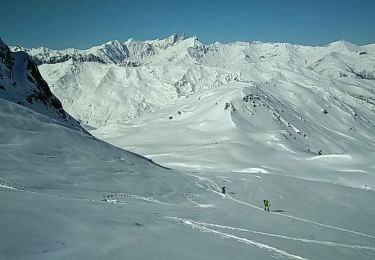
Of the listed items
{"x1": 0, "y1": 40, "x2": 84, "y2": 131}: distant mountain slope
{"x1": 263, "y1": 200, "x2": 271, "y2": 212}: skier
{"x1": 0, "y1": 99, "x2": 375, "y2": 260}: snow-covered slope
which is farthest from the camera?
{"x1": 0, "y1": 40, "x2": 84, "y2": 131}: distant mountain slope

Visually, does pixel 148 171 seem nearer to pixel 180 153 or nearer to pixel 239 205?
pixel 239 205

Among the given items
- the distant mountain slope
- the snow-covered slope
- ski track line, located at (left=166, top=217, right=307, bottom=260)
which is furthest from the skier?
the distant mountain slope

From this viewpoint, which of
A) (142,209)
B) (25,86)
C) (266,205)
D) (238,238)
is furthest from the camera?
(25,86)

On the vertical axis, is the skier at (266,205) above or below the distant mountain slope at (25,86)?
below

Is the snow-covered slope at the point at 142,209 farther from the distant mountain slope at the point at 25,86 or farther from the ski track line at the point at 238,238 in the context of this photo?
the distant mountain slope at the point at 25,86

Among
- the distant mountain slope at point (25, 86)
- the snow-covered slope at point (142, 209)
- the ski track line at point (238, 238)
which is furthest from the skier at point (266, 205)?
the distant mountain slope at point (25, 86)

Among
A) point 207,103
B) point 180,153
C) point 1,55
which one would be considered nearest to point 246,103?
point 207,103

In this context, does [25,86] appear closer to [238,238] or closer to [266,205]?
[266,205]

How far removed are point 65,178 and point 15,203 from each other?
13.0 m

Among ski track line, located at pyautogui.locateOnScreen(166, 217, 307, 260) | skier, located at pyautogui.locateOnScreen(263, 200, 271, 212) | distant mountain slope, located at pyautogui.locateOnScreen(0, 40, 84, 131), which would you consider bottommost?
ski track line, located at pyautogui.locateOnScreen(166, 217, 307, 260)

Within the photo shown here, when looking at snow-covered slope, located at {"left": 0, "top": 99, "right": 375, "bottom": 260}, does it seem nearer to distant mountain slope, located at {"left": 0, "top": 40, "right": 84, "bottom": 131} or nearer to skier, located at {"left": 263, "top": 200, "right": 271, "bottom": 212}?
skier, located at {"left": 263, "top": 200, "right": 271, "bottom": 212}

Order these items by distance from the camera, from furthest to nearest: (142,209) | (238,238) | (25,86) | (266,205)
→ (25,86) < (266,205) < (142,209) < (238,238)

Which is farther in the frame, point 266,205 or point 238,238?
point 266,205

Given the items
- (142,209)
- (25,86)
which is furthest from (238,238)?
(25,86)
